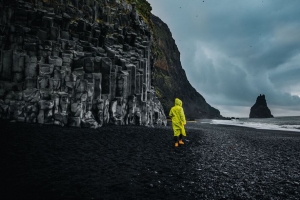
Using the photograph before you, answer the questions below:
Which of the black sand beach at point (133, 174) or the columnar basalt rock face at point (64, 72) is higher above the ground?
the columnar basalt rock face at point (64, 72)

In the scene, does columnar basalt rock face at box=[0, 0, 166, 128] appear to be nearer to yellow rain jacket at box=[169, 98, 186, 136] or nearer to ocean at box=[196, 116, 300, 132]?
yellow rain jacket at box=[169, 98, 186, 136]

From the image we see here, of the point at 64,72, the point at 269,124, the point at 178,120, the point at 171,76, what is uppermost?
the point at 171,76

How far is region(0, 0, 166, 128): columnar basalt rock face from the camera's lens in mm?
19156

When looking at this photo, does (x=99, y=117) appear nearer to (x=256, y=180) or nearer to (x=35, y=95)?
(x=35, y=95)

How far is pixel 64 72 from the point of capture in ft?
69.8

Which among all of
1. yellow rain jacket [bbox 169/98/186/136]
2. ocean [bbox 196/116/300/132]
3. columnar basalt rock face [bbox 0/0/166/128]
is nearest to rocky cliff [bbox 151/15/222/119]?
ocean [bbox 196/116/300/132]

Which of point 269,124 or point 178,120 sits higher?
point 178,120

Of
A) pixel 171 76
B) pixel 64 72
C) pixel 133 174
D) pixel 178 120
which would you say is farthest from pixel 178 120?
pixel 171 76

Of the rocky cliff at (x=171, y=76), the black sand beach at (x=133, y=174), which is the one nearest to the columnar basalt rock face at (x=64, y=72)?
the black sand beach at (x=133, y=174)

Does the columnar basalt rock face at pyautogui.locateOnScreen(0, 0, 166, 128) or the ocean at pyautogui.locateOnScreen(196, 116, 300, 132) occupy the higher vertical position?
the columnar basalt rock face at pyautogui.locateOnScreen(0, 0, 166, 128)

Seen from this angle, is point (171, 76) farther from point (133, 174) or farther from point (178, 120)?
point (133, 174)

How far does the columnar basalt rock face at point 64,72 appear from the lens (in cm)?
1916

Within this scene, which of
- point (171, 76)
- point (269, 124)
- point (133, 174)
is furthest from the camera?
point (171, 76)

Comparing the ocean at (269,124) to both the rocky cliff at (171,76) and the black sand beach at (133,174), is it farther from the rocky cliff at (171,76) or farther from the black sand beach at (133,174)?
the rocky cliff at (171,76)
